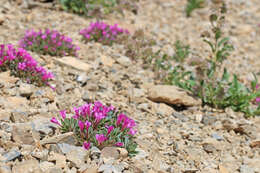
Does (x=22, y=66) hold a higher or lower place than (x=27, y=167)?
higher

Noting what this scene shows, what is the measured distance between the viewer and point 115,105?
556cm

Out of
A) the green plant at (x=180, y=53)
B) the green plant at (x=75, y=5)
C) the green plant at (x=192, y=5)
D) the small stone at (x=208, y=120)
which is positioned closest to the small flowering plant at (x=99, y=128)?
the small stone at (x=208, y=120)

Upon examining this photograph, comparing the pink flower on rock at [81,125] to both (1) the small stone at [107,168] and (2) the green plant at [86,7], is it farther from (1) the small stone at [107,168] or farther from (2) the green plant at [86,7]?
(2) the green plant at [86,7]

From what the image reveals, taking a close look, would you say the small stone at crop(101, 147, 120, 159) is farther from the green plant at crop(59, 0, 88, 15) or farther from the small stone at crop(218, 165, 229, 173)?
the green plant at crop(59, 0, 88, 15)

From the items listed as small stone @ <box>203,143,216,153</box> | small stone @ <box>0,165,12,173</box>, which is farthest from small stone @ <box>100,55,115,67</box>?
small stone @ <box>0,165,12,173</box>

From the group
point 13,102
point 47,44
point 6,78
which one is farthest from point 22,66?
point 47,44

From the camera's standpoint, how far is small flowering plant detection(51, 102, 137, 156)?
403 centimetres

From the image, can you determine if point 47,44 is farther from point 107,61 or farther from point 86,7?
point 86,7

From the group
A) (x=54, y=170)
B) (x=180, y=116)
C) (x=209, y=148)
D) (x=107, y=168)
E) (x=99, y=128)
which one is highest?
(x=99, y=128)

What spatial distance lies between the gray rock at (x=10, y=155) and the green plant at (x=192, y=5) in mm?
9143

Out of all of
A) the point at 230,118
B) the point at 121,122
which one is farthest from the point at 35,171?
the point at 230,118

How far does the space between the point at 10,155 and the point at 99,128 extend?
3.83ft

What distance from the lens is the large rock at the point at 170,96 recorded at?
603 centimetres

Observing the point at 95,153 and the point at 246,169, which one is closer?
the point at 95,153
